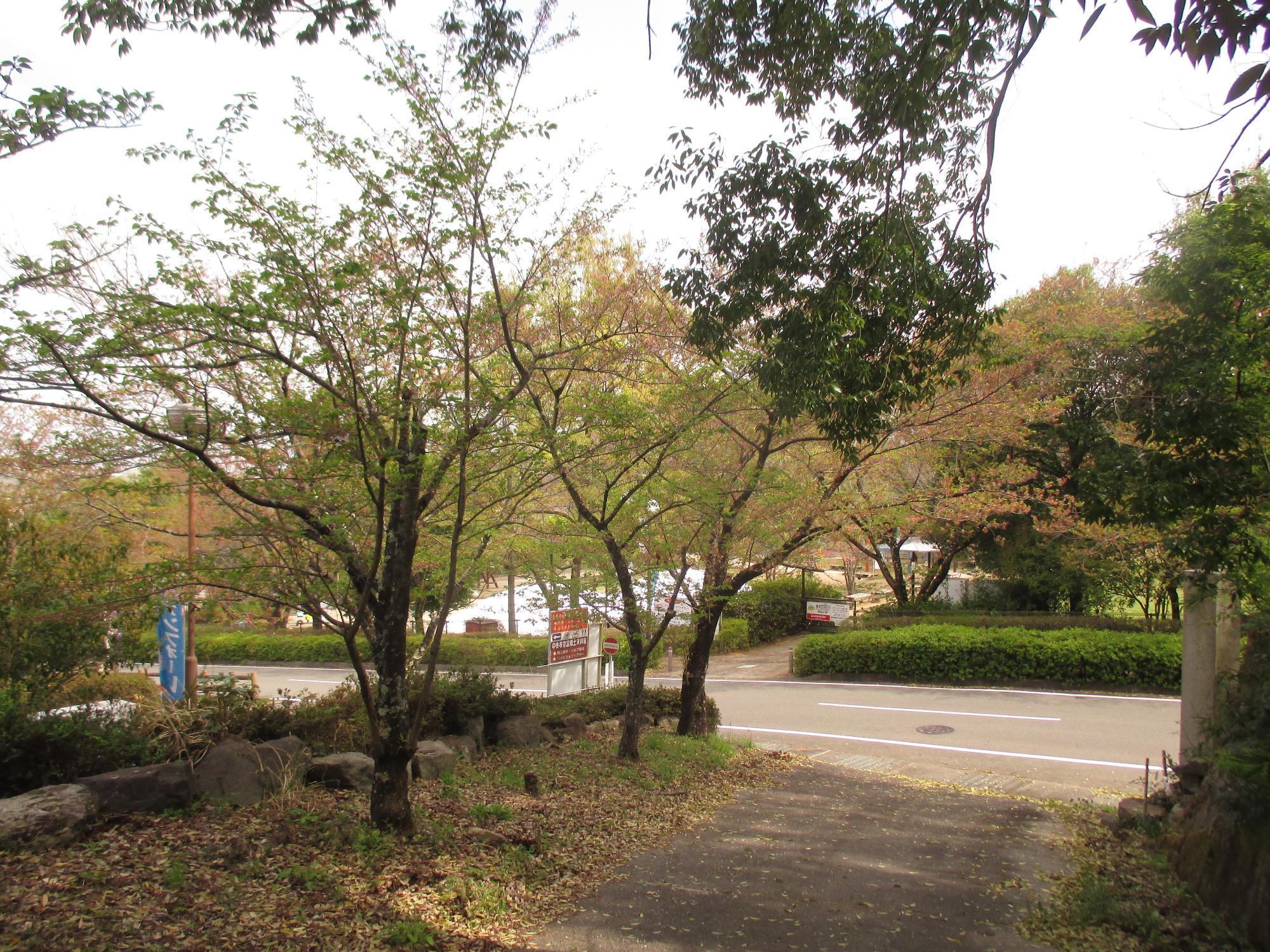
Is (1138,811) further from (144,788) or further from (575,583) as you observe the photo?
(144,788)

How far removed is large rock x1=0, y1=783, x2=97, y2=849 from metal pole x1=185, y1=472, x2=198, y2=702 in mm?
1262

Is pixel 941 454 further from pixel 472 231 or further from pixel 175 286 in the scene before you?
pixel 175 286

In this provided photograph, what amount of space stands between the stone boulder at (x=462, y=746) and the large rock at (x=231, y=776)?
232 cm

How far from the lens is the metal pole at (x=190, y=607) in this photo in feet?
17.5

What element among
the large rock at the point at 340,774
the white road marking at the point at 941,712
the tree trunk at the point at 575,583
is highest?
the tree trunk at the point at 575,583

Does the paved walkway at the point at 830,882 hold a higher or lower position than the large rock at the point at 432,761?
lower

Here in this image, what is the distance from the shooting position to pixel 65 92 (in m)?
4.25

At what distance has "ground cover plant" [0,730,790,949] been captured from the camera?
4.01 metres

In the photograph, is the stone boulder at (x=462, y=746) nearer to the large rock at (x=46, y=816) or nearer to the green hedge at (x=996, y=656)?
the large rock at (x=46, y=816)

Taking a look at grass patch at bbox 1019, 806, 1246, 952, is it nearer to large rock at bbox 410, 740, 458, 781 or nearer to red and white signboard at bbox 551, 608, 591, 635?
large rock at bbox 410, 740, 458, 781

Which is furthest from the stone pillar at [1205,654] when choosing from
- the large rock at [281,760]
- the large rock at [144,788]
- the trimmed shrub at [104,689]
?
the trimmed shrub at [104,689]

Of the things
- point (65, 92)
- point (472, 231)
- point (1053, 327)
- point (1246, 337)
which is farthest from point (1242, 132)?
point (1053, 327)

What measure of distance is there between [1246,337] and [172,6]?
23.7 feet

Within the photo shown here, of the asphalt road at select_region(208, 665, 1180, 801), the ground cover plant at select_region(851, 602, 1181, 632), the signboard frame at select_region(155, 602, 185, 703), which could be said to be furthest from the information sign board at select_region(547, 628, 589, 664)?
the ground cover plant at select_region(851, 602, 1181, 632)
